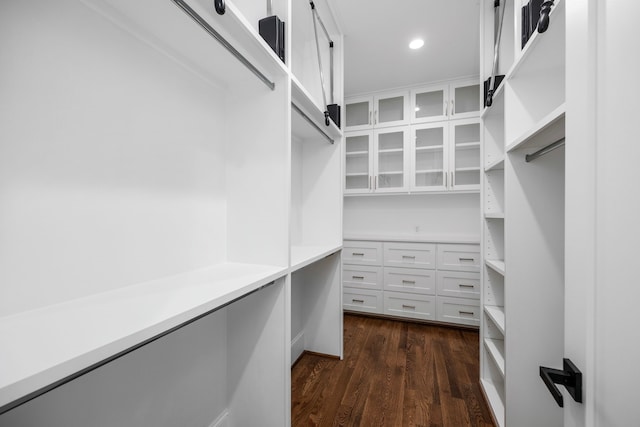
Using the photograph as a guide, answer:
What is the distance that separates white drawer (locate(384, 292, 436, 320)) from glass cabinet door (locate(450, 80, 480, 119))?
2.01 m

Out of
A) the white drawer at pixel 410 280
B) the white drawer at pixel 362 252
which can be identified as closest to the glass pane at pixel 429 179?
the white drawer at pixel 362 252

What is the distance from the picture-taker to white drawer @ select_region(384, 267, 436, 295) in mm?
2768

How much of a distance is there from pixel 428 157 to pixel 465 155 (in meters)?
0.38

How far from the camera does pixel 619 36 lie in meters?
0.48

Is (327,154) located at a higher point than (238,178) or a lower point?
higher

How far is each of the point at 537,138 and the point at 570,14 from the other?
1.84ft

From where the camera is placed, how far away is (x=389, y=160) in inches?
121

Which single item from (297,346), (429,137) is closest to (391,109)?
(429,137)

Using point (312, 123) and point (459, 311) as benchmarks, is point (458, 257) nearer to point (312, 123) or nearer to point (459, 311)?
point (459, 311)

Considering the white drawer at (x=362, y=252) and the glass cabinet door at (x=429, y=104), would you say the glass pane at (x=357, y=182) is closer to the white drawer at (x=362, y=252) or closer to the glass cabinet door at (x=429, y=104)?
the white drawer at (x=362, y=252)

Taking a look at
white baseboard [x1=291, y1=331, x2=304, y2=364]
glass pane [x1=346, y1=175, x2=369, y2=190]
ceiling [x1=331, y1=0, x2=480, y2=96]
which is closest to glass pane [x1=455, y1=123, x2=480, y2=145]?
ceiling [x1=331, y1=0, x2=480, y2=96]

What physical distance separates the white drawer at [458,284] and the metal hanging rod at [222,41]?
99.0 inches

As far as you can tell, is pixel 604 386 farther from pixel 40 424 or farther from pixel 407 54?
pixel 407 54

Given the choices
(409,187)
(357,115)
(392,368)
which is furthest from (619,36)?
(357,115)
